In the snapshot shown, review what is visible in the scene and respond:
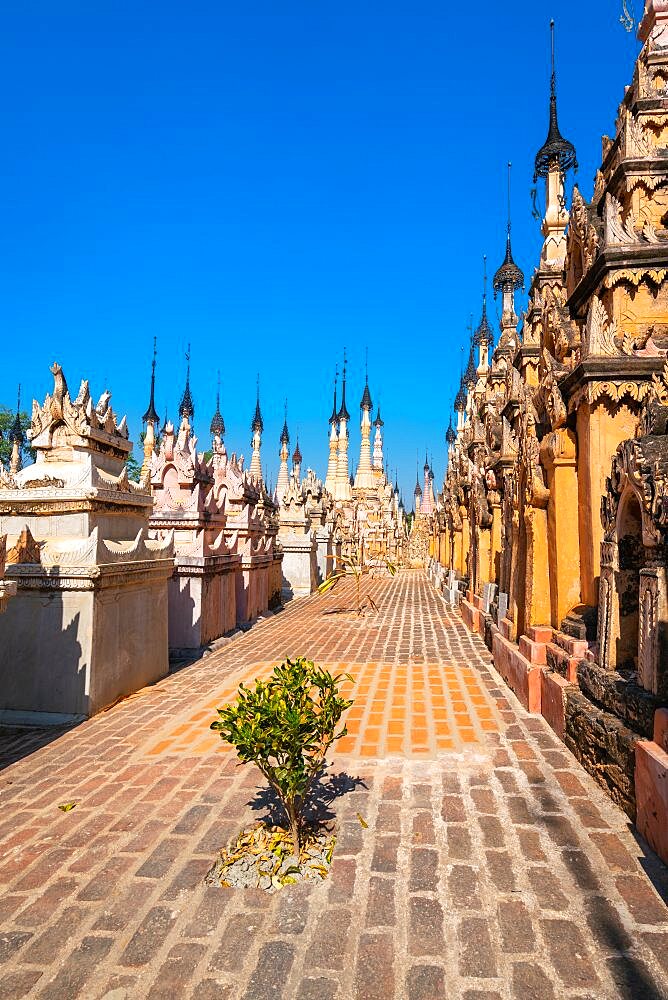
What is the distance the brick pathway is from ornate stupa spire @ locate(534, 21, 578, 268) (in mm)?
8531

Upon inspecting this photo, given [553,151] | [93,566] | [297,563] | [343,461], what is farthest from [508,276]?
[343,461]

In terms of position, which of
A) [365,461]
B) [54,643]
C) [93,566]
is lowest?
[54,643]

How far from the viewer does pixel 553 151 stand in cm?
1231

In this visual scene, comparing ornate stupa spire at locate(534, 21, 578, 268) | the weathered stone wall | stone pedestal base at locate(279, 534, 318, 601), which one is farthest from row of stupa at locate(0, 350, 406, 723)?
stone pedestal base at locate(279, 534, 318, 601)

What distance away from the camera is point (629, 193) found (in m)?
7.52

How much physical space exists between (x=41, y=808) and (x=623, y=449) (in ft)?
17.5

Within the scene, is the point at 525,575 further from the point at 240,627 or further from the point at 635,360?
the point at 240,627

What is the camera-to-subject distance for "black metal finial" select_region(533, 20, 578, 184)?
12.1 meters

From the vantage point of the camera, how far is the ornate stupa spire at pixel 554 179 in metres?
10.9

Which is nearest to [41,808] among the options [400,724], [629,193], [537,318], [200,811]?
[200,811]

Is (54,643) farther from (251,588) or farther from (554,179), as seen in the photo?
(554,179)

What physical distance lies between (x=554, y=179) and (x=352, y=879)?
1230cm

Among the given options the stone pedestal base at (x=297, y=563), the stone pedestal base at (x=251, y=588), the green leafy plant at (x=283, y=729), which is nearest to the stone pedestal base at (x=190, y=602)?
the stone pedestal base at (x=251, y=588)

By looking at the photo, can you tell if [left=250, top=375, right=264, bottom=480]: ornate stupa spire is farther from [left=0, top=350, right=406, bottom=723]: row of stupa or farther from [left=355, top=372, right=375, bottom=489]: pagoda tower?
[left=0, top=350, right=406, bottom=723]: row of stupa
